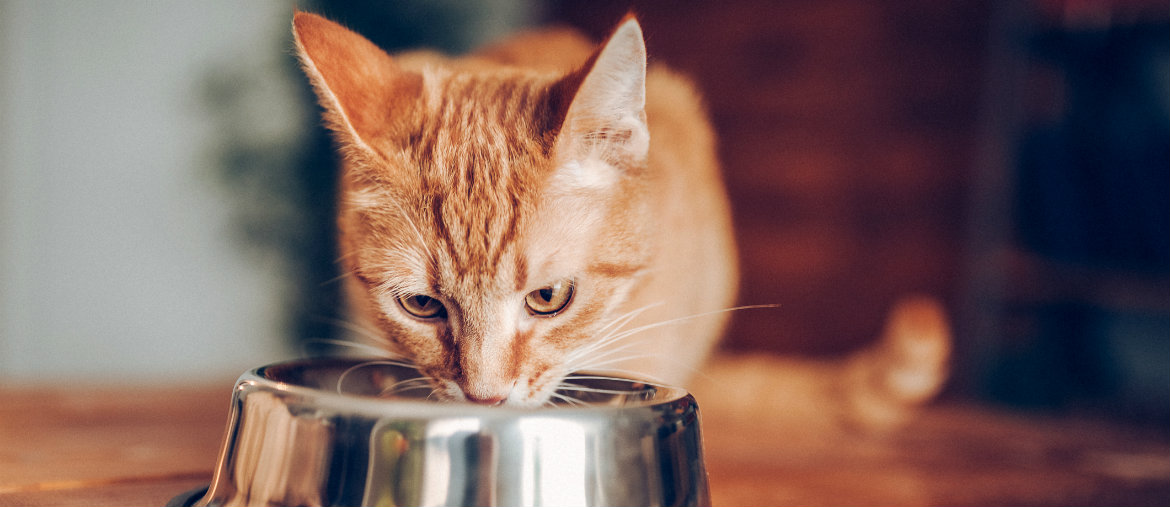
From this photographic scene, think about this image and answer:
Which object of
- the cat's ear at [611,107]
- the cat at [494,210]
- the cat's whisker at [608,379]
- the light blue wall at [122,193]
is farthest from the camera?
the light blue wall at [122,193]

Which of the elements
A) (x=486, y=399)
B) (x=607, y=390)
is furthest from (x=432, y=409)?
(x=486, y=399)

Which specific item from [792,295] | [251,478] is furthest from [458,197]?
[792,295]

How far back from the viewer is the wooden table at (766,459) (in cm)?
77

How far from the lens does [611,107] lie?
2.94 feet

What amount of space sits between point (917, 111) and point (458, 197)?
6.81ft

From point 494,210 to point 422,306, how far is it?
0.16 metres

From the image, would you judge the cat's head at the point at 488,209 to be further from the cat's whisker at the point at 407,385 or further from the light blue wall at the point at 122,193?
the light blue wall at the point at 122,193

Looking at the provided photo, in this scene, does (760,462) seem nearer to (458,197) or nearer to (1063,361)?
(458,197)

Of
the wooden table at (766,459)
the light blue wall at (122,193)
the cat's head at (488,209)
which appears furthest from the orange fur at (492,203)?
the light blue wall at (122,193)

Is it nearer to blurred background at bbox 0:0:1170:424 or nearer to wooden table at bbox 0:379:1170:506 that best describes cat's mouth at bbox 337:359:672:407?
wooden table at bbox 0:379:1170:506

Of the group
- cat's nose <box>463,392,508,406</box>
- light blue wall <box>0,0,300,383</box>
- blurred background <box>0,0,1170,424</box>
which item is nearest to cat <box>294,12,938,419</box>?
cat's nose <box>463,392,508,406</box>

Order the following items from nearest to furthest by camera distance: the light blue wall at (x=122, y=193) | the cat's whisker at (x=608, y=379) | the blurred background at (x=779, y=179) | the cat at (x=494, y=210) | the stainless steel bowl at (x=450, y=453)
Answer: the stainless steel bowl at (x=450, y=453) → the cat's whisker at (x=608, y=379) → the cat at (x=494, y=210) → the blurred background at (x=779, y=179) → the light blue wall at (x=122, y=193)

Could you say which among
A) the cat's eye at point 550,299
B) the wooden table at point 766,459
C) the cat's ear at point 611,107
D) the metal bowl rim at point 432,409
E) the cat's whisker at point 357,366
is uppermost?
the cat's ear at point 611,107

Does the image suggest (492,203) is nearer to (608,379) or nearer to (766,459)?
(608,379)
